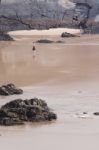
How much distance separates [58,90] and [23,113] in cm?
469

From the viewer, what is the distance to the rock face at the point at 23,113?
9.42 meters

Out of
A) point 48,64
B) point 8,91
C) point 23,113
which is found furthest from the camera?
point 48,64

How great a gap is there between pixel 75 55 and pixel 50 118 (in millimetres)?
15348

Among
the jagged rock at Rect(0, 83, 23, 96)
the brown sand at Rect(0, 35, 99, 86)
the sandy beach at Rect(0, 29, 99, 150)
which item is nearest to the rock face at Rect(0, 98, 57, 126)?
the sandy beach at Rect(0, 29, 99, 150)

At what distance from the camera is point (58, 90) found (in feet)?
46.7

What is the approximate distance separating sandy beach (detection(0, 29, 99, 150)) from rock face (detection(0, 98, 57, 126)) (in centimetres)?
18

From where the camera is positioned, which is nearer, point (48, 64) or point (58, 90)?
point (58, 90)

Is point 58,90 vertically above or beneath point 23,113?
beneath

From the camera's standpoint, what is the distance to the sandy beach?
818cm

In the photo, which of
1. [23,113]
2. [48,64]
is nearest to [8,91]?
[23,113]

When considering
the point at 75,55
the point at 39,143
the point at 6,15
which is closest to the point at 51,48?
the point at 75,55

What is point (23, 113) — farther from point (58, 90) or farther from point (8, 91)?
point (58, 90)

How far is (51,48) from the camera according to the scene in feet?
94.9

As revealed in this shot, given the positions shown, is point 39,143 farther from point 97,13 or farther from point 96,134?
point 97,13
